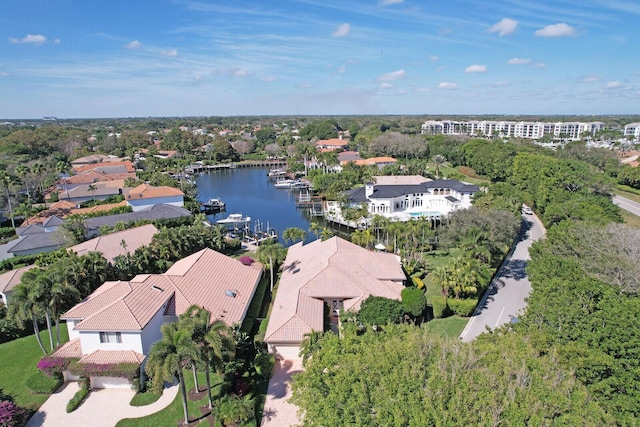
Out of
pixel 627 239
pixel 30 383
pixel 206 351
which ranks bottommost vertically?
pixel 30 383

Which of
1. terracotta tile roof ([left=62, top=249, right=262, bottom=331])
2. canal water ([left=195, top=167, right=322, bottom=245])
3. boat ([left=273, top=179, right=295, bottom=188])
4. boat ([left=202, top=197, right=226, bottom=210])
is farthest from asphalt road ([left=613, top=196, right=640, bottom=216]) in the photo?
boat ([left=202, top=197, right=226, bottom=210])

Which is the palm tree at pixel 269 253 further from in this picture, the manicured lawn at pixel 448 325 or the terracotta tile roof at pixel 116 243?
the manicured lawn at pixel 448 325

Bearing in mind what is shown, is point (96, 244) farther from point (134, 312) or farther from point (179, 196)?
point (179, 196)

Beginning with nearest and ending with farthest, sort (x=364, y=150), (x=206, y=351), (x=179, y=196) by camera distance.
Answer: (x=206, y=351) < (x=179, y=196) < (x=364, y=150)

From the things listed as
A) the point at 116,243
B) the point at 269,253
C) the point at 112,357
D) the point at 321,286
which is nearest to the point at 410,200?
the point at 269,253

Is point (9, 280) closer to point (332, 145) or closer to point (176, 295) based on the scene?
point (176, 295)

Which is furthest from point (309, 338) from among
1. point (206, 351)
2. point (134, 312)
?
point (134, 312)

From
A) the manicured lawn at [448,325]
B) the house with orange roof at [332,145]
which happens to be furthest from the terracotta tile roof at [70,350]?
the house with orange roof at [332,145]

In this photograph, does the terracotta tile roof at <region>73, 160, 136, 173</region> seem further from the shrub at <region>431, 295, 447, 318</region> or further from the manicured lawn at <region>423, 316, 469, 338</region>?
the manicured lawn at <region>423, 316, 469, 338</region>
